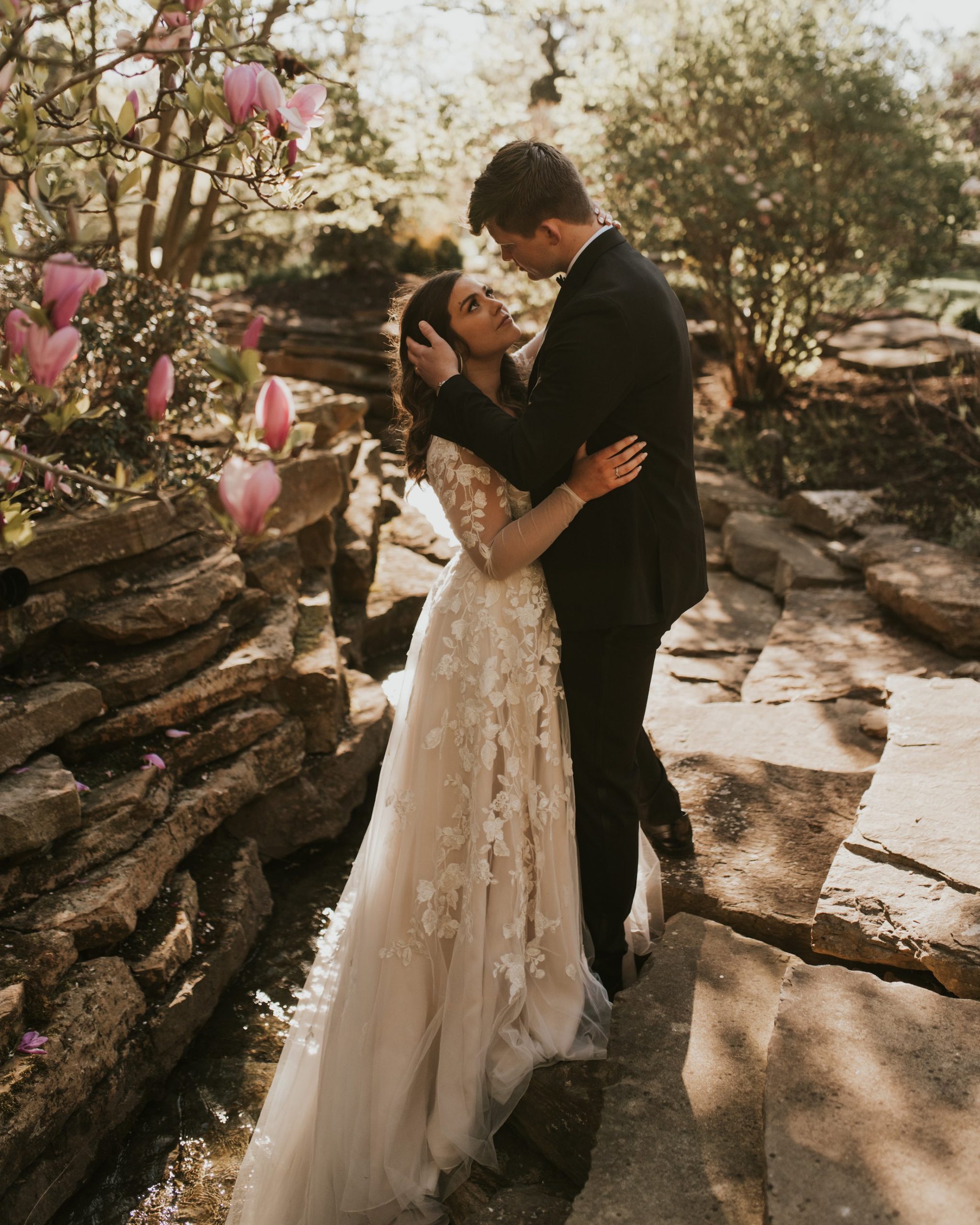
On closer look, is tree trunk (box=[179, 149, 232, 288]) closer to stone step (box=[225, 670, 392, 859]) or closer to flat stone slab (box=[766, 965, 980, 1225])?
stone step (box=[225, 670, 392, 859])

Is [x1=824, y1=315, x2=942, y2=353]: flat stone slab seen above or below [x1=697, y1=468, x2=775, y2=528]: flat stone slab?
above

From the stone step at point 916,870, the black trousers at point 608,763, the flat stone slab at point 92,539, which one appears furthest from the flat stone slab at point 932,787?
the flat stone slab at point 92,539

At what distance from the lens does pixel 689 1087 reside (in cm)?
240

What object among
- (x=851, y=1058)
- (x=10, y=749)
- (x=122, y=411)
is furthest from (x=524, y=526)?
(x=122, y=411)

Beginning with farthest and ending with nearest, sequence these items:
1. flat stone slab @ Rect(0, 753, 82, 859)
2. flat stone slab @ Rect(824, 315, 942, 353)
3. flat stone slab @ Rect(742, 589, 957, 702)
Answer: flat stone slab @ Rect(824, 315, 942, 353)
flat stone slab @ Rect(742, 589, 957, 702)
flat stone slab @ Rect(0, 753, 82, 859)

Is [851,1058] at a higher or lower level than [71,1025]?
higher

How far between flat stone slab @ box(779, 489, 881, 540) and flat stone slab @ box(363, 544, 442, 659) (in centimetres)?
264

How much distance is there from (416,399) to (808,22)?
734 centimetres

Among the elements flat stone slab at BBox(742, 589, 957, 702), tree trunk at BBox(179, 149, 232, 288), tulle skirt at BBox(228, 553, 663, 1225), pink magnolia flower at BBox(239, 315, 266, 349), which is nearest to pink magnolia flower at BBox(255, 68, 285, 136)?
pink magnolia flower at BBox(239, 315, 266, 349)

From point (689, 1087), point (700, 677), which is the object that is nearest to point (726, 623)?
point (700, 677)

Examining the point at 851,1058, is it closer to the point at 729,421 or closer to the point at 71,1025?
the point at 71,1025

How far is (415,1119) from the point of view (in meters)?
2.54

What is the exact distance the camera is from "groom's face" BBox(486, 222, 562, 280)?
101 inches

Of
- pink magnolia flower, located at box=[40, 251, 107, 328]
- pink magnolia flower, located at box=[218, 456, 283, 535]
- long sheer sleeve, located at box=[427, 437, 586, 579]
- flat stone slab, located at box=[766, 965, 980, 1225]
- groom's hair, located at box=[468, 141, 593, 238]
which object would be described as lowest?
flat stone slab, located at box=[766, 965, 980, 1225]
